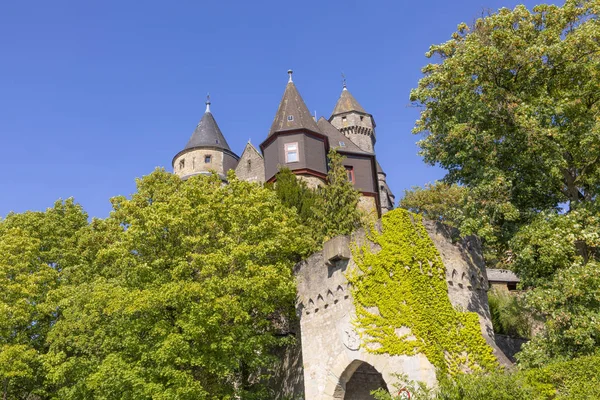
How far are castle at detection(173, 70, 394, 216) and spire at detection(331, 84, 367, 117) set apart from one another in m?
17.5

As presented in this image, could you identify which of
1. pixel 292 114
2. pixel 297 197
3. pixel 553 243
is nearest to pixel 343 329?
pixel 553 243

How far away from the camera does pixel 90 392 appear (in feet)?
68.5

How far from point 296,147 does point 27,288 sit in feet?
67.8

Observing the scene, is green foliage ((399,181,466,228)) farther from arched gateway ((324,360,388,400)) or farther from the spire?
arched gateway ((324,360,388,400))

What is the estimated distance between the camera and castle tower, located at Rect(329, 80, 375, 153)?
6356cm

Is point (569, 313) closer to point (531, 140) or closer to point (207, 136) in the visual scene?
point (531, 140)

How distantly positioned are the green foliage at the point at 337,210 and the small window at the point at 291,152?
9.70 meters

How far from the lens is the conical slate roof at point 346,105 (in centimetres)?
6531

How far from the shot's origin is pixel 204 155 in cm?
4878

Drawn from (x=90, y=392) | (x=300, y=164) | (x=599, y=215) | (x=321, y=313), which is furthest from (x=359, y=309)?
(x=300, y=164)

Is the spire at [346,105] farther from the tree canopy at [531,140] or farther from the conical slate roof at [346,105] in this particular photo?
the tree canopy at [531,140]

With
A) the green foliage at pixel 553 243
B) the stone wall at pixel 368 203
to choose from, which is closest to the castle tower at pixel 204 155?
the stone wall at pixel 368 203

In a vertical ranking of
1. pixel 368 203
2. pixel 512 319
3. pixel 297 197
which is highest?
pixel 368 203

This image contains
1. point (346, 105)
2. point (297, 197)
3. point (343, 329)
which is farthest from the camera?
point (346, 105)
